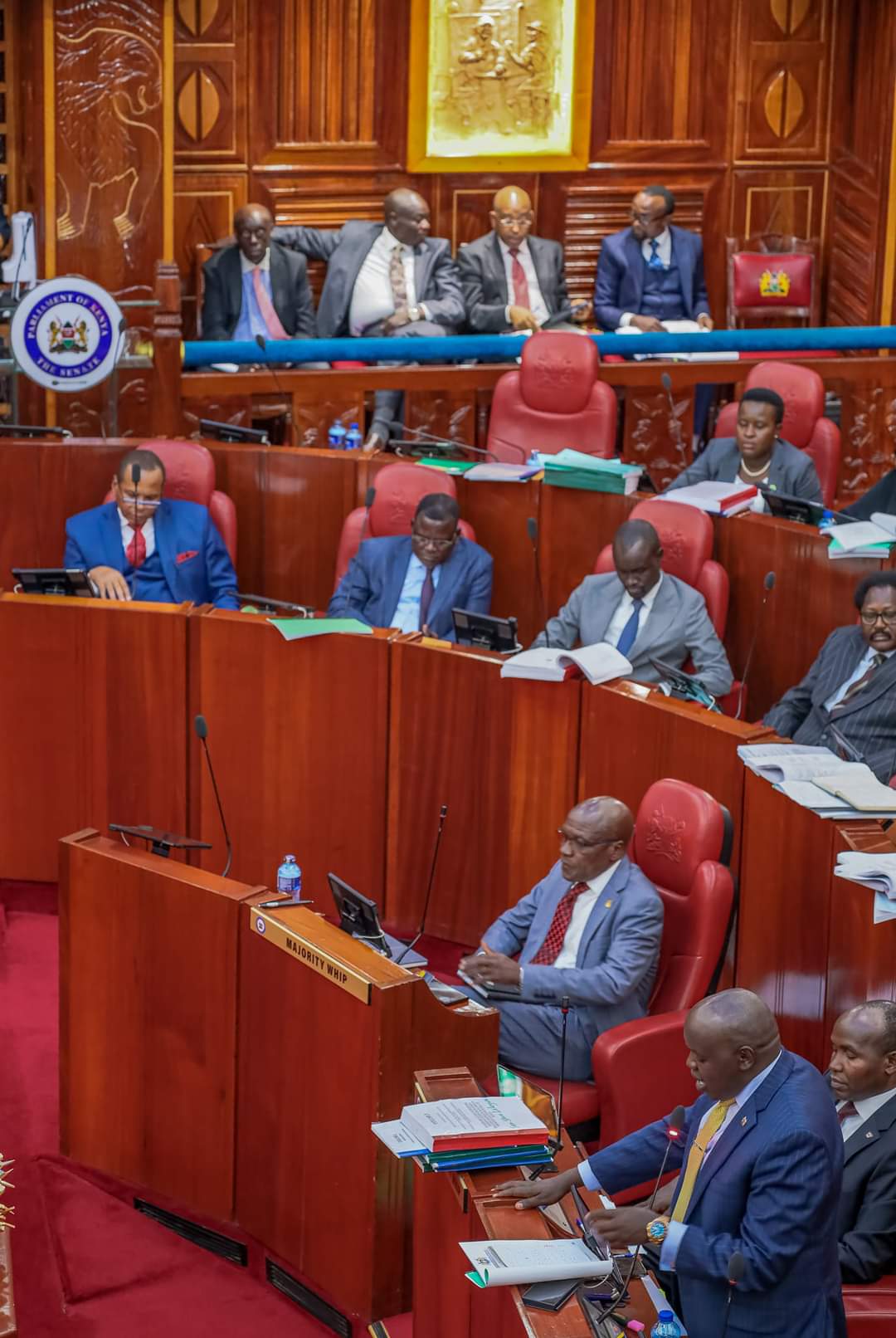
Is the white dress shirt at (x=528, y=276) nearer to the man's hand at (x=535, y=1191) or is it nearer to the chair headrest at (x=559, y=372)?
the chair headrest at (x=559, y=372)

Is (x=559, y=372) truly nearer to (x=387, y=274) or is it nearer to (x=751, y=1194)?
(x=387, y=274)

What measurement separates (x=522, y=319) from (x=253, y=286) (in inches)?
50.3

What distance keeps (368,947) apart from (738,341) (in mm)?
5023

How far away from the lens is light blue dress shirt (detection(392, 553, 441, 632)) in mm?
6355

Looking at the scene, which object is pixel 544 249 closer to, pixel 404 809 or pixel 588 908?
pixel 404 809

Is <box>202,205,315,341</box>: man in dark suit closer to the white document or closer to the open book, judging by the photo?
the open book

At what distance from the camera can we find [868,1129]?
3445mm

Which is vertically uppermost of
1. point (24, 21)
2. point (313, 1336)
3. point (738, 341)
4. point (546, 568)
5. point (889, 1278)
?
point (24, 21)

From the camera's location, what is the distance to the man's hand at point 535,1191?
3031mm

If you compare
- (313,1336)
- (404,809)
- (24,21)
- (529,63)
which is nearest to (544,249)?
(529,63)

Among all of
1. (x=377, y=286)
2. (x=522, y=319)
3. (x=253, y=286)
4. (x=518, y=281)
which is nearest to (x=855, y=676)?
(x=522, y=319)

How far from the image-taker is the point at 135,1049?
430cm

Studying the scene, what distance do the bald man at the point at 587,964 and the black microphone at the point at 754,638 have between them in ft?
4.56

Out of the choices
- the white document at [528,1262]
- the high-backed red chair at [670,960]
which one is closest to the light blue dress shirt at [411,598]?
the high-backed red chair at [670,960]
